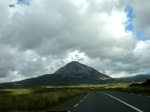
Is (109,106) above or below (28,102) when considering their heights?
below

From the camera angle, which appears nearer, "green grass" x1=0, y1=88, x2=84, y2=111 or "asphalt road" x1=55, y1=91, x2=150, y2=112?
"asphalt road" x1=55, y1=91, x2=150, y2=112

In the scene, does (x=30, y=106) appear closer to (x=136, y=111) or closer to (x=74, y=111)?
(x=74, y=111)

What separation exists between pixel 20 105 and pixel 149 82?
3311 inches

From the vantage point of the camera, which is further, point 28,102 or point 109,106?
point 28,102

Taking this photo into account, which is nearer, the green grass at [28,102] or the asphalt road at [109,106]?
the asphalt road at [109,106]

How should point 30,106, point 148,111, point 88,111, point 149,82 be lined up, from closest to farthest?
point 148,111
point 88,111
point 30,106
point 149,82

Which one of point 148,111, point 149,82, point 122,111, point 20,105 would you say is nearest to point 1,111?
point 20,105

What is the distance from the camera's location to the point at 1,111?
19031 millimetres

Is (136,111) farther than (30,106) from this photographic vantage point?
No

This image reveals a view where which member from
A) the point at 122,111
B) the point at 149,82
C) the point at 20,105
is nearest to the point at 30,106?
the point at 20,105

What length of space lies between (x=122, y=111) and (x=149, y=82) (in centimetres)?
8658

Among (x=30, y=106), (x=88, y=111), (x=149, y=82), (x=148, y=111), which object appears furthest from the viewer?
(x=149, y=82)

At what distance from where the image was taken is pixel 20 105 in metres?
23.6

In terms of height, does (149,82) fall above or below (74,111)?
above
